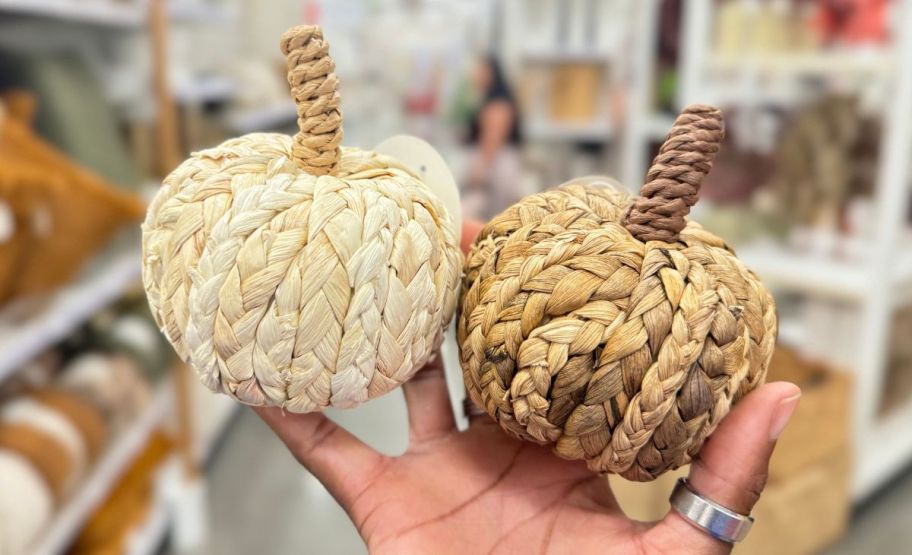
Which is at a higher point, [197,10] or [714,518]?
[197,10]

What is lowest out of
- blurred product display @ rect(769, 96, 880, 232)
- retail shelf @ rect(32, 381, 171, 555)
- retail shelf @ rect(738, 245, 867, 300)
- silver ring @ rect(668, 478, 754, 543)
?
retail shelf @ rect(32, 381, 171, 555)

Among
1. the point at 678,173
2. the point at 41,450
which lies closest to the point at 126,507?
the point at 41,450

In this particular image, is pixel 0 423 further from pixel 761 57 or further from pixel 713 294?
pixel 761 57

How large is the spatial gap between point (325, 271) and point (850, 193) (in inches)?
64.2

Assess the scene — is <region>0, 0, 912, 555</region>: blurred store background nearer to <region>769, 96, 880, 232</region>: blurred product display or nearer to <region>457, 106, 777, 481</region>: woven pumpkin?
<region>769, 96, 880, 232</region>: blurred product display

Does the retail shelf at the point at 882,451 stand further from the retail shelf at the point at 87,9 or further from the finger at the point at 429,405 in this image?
the retail shelf at the point at 87,9

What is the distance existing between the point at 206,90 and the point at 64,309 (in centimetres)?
112

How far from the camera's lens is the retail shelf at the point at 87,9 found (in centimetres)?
125

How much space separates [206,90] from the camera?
7.55ft

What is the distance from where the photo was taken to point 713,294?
0.47 meters

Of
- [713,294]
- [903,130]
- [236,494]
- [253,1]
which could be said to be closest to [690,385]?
[713,294]

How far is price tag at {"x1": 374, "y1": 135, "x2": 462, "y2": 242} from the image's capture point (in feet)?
1.98

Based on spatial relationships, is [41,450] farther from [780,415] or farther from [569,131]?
[569,131]

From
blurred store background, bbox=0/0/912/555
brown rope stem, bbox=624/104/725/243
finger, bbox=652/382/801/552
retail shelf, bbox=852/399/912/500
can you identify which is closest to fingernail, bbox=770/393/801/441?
finger, bbox=652/382/801/552
